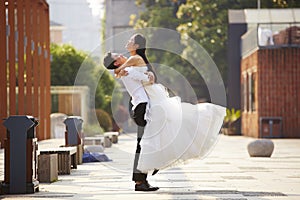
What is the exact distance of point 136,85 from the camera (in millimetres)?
12156

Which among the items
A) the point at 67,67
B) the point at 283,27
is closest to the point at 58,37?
the point at 67,67

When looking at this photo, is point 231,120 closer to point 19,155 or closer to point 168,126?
point 168,126

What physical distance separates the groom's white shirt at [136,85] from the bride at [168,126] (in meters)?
0.04

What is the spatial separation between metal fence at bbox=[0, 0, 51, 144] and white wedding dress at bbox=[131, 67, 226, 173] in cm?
1278

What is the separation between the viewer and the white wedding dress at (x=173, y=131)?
1188cm

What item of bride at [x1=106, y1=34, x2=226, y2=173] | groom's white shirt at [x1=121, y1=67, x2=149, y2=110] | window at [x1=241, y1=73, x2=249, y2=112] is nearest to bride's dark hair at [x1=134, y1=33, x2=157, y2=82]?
bride at [x1=106, y1=34, x2=226, y2=173]

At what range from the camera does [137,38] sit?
12281mm

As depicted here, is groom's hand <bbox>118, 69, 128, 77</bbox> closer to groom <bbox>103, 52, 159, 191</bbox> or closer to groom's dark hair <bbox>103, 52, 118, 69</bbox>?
groom <bbox>103, 52, 159, 191</bbox>

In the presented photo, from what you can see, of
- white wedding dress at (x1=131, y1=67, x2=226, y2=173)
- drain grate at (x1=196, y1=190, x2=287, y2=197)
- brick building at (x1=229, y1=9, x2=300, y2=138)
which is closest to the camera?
drain grate at (x1=196, y1=190, x2=287, y2=197)

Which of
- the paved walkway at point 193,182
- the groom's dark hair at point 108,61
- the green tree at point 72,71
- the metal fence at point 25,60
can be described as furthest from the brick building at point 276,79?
the groom's dark hair at point 108,61

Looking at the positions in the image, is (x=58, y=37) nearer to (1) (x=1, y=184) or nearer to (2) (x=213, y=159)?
(2) (x=213, y=159)

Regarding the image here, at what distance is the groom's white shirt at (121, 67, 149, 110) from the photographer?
1208 cm

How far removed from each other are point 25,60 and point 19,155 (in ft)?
71.5

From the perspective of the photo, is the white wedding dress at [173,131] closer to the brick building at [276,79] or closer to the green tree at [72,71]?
the brick building at [276,79]
